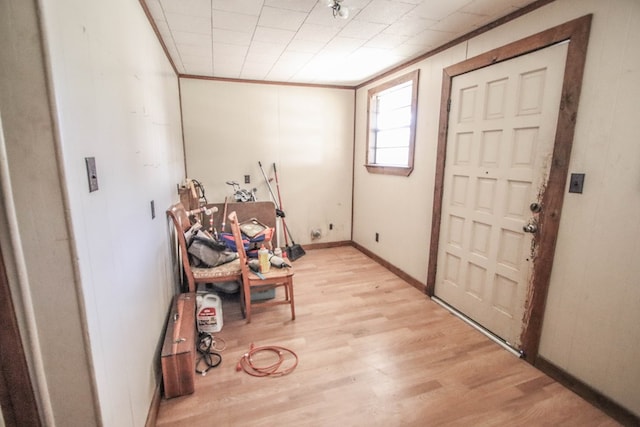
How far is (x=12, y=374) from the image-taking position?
31.9 inches

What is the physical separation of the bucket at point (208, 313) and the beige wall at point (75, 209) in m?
0.75

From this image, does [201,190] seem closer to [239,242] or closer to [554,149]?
[239,242]

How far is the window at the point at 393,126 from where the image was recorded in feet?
10.2

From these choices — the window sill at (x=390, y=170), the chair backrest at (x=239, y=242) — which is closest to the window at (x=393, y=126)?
the window sill at (x=390, y=170)

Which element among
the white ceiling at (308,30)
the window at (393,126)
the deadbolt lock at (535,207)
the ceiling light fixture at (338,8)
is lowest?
the deadbolt lock at (535,207)

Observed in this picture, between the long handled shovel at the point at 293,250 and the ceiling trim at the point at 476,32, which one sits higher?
the ceiling trim at the point at 476,32

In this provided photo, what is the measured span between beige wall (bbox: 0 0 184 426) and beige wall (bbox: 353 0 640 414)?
235cm

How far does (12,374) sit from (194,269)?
1546 mm

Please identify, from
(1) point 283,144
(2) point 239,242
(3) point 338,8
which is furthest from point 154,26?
(1) point 283,144

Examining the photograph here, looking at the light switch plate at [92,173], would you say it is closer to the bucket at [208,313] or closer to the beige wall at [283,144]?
the bucket at [208,313]

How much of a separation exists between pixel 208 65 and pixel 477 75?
2643mm

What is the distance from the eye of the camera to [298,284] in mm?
3197

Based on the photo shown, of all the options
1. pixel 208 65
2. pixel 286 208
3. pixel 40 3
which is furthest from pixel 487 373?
pixel 208 65

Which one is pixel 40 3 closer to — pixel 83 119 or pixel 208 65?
pixel 83 119
